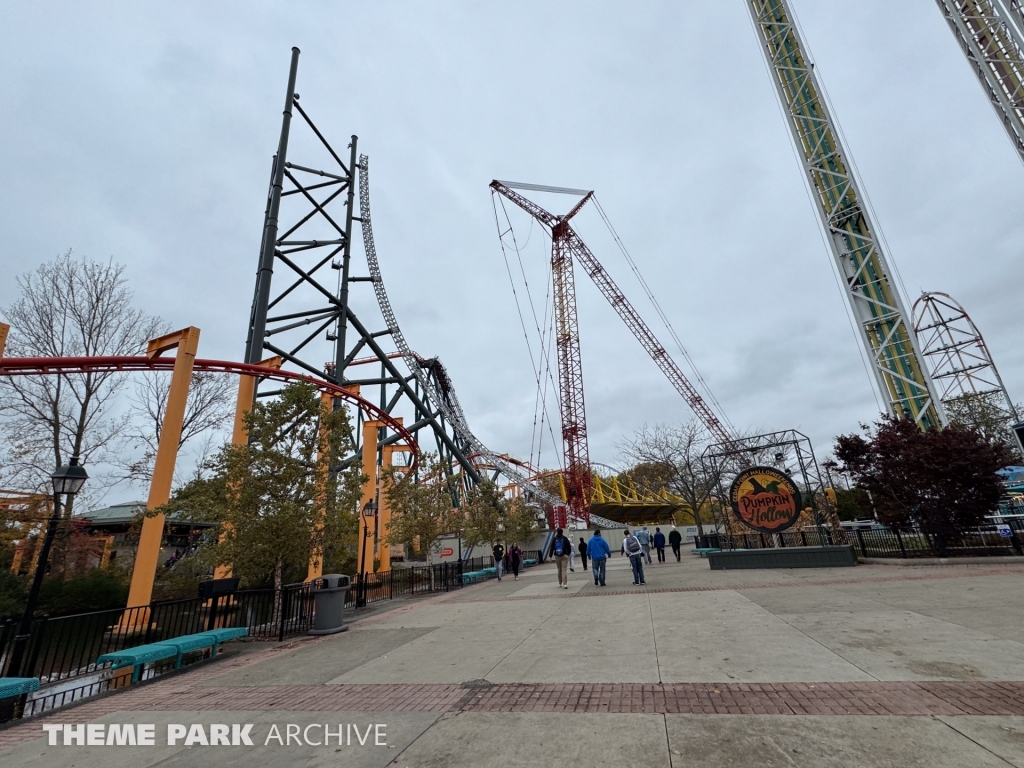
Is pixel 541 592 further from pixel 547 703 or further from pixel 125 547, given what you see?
pixel 125 547

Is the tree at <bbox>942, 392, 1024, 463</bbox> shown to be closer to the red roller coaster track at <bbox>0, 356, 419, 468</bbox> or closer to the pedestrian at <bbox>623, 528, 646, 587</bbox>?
the pedestrian at <bbox>623, 528, 646, 587</bbox>

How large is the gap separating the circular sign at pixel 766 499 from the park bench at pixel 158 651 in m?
16.0

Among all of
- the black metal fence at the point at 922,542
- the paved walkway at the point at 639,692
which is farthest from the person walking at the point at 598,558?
the black metal fence at the point at 922,542

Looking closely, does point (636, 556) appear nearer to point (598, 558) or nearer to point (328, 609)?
point (598, 558)

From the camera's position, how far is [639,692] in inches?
184

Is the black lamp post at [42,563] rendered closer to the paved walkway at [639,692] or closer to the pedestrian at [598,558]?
the paved walkway at [639,692]

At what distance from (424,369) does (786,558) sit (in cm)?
3517

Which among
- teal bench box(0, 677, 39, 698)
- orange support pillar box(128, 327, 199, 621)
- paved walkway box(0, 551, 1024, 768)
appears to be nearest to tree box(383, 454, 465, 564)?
orange support pillar box(128, 327, 199, 621)

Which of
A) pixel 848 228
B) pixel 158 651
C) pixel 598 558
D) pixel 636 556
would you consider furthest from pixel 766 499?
pixel 848 228

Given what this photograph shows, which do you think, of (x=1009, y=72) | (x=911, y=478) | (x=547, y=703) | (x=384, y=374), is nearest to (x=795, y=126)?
(x=1009, y=72)

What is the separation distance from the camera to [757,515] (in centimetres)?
1689

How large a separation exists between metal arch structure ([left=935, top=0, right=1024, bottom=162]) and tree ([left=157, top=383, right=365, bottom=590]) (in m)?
31.4

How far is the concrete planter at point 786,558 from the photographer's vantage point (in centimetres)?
1503

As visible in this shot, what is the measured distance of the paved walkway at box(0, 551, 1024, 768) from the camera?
3.46 meters
